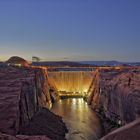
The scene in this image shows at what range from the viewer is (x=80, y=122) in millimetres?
48031

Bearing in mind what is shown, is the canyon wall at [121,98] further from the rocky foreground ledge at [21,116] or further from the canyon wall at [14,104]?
the canyon wall at [14,104]

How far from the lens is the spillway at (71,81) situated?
283 feet

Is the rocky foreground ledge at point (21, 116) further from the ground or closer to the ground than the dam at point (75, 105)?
further from the ground

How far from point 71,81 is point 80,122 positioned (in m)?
41.7

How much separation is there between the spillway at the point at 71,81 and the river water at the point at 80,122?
20386mm

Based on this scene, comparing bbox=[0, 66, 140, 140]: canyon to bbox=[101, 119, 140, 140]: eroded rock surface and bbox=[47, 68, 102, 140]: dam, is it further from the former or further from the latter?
bbox=[101, 119, 140, 140]: eroded rock surface

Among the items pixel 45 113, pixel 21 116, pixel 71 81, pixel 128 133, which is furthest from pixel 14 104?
pixel 71 81

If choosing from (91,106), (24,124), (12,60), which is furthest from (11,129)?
(12,60)

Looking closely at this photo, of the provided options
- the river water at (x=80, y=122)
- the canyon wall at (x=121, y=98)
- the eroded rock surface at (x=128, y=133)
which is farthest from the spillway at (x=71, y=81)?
the eroded rock surface at (x=128, y=133)

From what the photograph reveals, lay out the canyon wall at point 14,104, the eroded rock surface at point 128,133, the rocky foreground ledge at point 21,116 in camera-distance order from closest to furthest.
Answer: the eroded rock surface at point 128,133, the canyon wall at point 14,104, the rocky foreground ledge at point 21,116

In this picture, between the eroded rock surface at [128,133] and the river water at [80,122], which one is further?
the river water at [80,122]

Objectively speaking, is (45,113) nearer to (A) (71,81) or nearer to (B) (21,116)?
(B) (21,116)

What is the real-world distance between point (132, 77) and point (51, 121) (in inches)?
488

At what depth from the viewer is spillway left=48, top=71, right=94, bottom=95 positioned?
283ft
